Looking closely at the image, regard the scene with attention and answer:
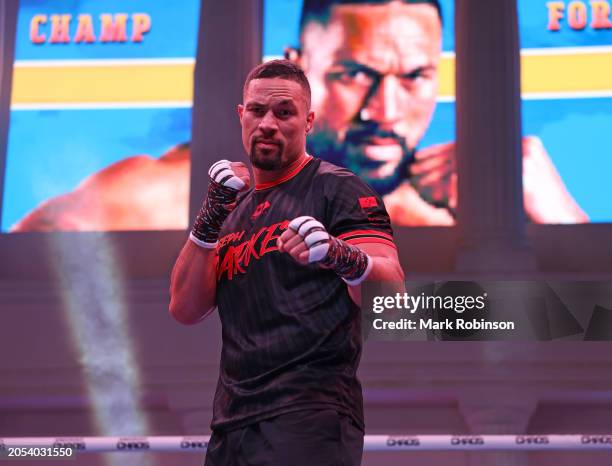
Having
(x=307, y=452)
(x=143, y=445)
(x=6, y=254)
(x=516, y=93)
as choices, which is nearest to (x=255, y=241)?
(x=307, y=452)

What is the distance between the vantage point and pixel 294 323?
1866 millimetres

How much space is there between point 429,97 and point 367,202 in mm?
5205

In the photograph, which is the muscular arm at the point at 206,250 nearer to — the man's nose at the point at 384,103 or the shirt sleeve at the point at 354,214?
the shirt sleeve at the point at 354,214

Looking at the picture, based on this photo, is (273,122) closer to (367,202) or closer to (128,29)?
(367,202)

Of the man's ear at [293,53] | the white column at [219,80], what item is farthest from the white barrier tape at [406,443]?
the man's ear at [293,53]

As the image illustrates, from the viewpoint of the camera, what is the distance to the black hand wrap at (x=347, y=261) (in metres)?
1.72

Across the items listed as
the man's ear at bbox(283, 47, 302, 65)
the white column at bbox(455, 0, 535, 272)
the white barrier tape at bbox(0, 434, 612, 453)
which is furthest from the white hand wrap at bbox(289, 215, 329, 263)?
the man's ear at bbox(283, 47, 302, 65)

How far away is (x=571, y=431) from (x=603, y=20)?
12.2ft

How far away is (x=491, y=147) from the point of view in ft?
21.2

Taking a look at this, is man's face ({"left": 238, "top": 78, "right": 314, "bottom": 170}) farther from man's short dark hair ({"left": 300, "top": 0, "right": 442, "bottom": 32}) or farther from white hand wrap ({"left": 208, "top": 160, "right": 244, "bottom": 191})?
man's short dark hair ({"left": 300, "top": 0, "right": 442, "bottom": 32})

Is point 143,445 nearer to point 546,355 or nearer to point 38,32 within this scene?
point 546,355

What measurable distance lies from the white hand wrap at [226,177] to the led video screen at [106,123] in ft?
17.2

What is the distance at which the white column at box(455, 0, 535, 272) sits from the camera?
253 inches

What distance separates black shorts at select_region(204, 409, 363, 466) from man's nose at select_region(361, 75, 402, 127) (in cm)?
537
